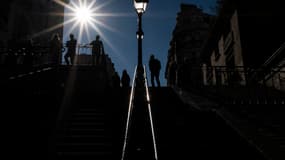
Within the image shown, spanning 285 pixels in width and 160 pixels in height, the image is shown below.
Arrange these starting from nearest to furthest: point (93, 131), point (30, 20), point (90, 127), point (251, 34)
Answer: point (93, 131) → point (90, 127) → point (251, 34) → point (30, 20)

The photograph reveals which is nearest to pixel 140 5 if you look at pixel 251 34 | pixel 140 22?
pixel 140 22

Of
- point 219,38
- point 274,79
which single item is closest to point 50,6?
point 219,38

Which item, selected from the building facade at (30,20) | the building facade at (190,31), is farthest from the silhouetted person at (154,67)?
the building facade at (190,31)

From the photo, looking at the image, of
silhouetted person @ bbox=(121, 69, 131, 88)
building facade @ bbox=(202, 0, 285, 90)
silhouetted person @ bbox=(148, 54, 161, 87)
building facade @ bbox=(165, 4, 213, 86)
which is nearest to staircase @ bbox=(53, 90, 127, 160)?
silhouetted person @ bbox=(148, 54, 161, 87)

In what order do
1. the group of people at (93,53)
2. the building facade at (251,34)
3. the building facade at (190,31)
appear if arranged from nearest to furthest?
1. the group of people at (93,53)
2. the building facade at (251,34)
3. the building facade at (190,31)

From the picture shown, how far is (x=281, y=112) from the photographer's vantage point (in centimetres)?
1049

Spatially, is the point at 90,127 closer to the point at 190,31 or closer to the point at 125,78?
the point at 125,78

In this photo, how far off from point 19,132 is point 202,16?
58540mm

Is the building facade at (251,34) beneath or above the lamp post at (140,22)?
above

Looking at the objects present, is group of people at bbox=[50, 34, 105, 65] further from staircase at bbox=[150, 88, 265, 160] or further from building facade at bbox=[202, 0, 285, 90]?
building facade at bbox=[202, 0, 285, 90]

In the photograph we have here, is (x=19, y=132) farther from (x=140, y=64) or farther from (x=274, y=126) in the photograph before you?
(x=274, y=126)

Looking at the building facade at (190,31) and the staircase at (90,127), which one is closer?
the staircase at (90,127)

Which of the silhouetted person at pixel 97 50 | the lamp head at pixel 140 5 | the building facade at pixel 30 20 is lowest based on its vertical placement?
the lamp head at pixel 140 5

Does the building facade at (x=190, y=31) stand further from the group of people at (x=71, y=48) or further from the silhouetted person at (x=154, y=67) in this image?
the group of people at (x=71, y=48)
